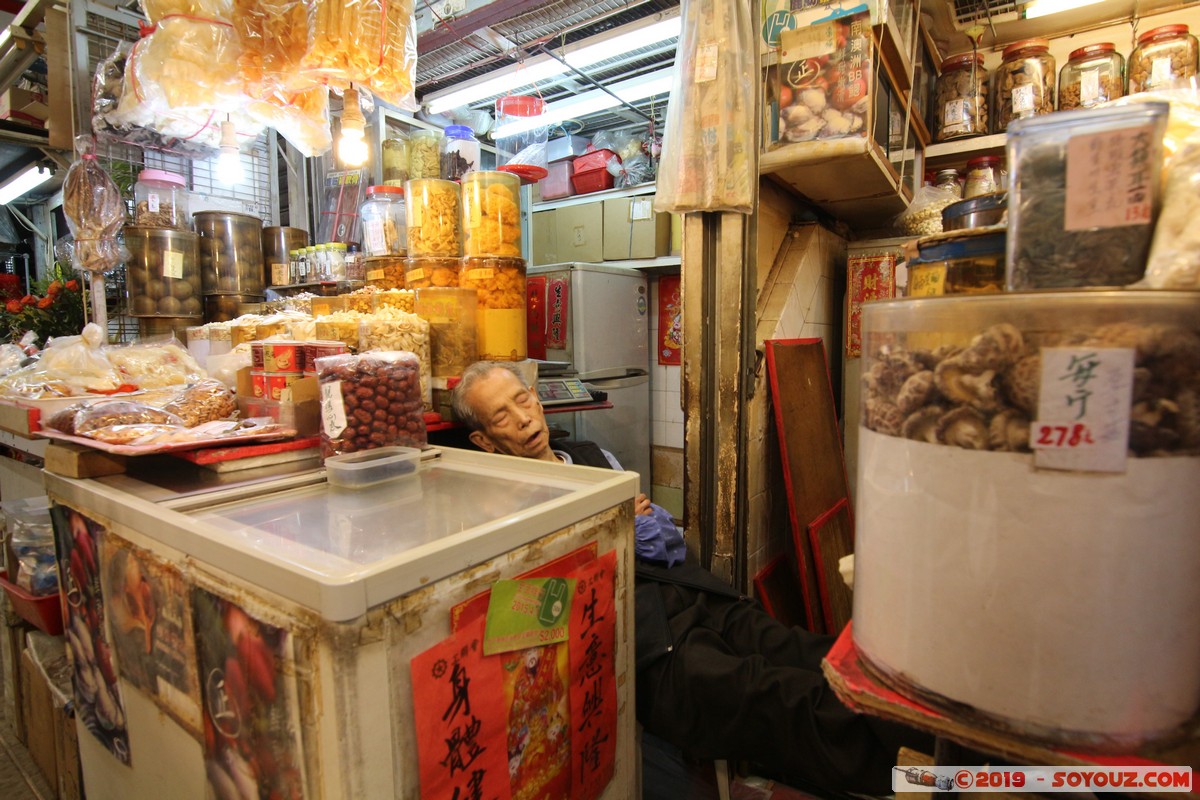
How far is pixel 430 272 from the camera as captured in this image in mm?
2070

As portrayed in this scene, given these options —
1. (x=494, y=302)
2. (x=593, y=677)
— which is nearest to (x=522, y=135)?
(x=494, y=302)

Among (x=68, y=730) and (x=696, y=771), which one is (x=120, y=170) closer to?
(x=68, y=730)

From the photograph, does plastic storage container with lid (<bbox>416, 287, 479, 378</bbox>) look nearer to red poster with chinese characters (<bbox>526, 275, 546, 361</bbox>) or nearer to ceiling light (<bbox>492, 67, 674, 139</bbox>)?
red poster with chinese characters (<bbox>526, 275, 546, 361</bbox>)

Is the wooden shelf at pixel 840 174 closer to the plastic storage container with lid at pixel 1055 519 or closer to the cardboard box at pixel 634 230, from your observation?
the cardboard box at pixel 634 230

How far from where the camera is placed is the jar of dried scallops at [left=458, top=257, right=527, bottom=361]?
6.55 feet

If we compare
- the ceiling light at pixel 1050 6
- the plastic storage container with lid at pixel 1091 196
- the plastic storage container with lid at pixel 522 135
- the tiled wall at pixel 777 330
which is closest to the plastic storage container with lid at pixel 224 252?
the plastic storage container with lid at pixel 522 135

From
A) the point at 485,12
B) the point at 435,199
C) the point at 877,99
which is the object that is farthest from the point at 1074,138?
the point at 485,12

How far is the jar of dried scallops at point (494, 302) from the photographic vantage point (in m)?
2.00

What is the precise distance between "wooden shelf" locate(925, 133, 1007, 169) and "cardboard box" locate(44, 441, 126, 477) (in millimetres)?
3374

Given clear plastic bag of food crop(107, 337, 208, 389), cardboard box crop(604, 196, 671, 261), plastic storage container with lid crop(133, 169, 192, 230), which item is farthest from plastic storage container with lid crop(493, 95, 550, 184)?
plastic storage container with lid crop(133, 169, 192, 230)

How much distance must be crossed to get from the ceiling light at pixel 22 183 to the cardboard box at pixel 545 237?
10.7 ft

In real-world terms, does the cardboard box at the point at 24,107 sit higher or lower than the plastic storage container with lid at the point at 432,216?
higher

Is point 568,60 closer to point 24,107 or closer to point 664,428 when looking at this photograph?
point 664,428

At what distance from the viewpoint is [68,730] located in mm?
1562
